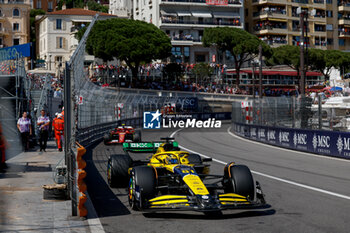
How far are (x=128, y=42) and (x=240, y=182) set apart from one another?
5642cm

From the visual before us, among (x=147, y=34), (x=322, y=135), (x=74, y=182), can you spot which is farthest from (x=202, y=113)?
(x=74, y=182)

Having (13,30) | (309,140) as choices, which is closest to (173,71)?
(13,30)

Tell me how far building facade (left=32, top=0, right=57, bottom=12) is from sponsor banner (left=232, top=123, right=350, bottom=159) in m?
90.4

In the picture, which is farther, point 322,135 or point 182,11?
point 182,11

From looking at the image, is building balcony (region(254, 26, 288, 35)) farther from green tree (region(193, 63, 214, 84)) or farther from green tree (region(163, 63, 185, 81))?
green tree (region(163, 63, 185, 81))

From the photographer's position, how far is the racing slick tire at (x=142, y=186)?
28.1 feet

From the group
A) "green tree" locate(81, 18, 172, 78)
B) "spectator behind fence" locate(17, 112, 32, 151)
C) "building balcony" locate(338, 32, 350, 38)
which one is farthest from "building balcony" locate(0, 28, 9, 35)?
"spectator behind fence" locate(17, 112, 32, 151)

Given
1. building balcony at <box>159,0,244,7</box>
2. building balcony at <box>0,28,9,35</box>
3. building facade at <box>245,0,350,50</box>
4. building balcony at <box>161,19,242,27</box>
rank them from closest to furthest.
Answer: building balcony at <box>159,0,244,7</box> → building balcony at <box>161,19,242,27</box> → building balcony at <box>0,28,9,35</box> → building facade at <box>245,0,350,50</box>

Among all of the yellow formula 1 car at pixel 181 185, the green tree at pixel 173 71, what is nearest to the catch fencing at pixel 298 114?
the yellow formula 1 car at pixel 181 185

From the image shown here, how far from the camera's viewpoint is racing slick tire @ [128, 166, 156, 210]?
8.55 m

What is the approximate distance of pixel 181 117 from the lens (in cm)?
5122

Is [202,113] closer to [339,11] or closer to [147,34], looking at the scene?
[147,34]

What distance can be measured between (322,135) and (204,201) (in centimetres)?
1326

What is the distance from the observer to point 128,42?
211 ft
